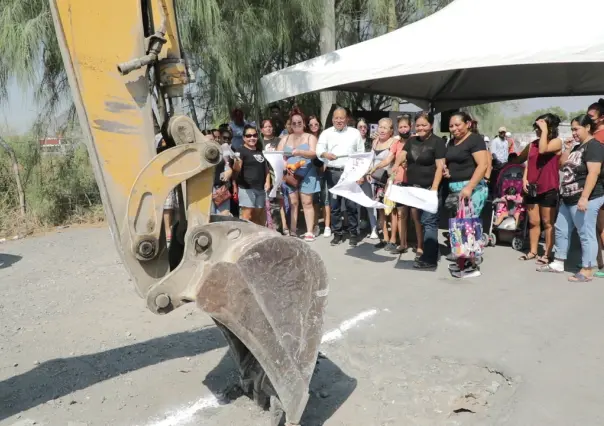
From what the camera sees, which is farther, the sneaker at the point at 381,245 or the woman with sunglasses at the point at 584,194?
the sneaker at the point at 381,245

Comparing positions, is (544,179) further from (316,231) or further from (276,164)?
(276,164)

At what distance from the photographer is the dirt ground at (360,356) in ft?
10.0

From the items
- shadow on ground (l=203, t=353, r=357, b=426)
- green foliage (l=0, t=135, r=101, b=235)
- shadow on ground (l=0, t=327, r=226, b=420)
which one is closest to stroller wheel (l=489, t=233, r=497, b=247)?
shadow on ground (l=203, t=353, r=357, b=426)

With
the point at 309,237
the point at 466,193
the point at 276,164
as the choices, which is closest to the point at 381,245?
the point at 309,237

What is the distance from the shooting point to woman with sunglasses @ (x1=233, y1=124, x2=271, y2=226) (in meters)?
7.09

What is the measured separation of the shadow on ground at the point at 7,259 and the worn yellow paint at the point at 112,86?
17.6ft

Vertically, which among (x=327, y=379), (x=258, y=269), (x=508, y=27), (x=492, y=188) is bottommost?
(x=327, y=379)

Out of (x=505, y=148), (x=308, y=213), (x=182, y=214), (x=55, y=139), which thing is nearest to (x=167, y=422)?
(x=182, y=214)

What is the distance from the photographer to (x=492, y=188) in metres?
7.40

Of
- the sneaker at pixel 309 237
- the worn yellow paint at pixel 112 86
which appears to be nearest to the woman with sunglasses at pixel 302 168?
the sneaker at pixel 309 237

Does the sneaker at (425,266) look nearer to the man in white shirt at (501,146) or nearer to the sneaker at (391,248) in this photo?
the sneaker at (391,248)

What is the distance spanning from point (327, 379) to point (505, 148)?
11.2 meters

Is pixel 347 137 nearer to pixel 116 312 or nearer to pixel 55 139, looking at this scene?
pixel 116 312

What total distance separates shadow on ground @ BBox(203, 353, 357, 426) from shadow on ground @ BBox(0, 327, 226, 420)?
0.41m
